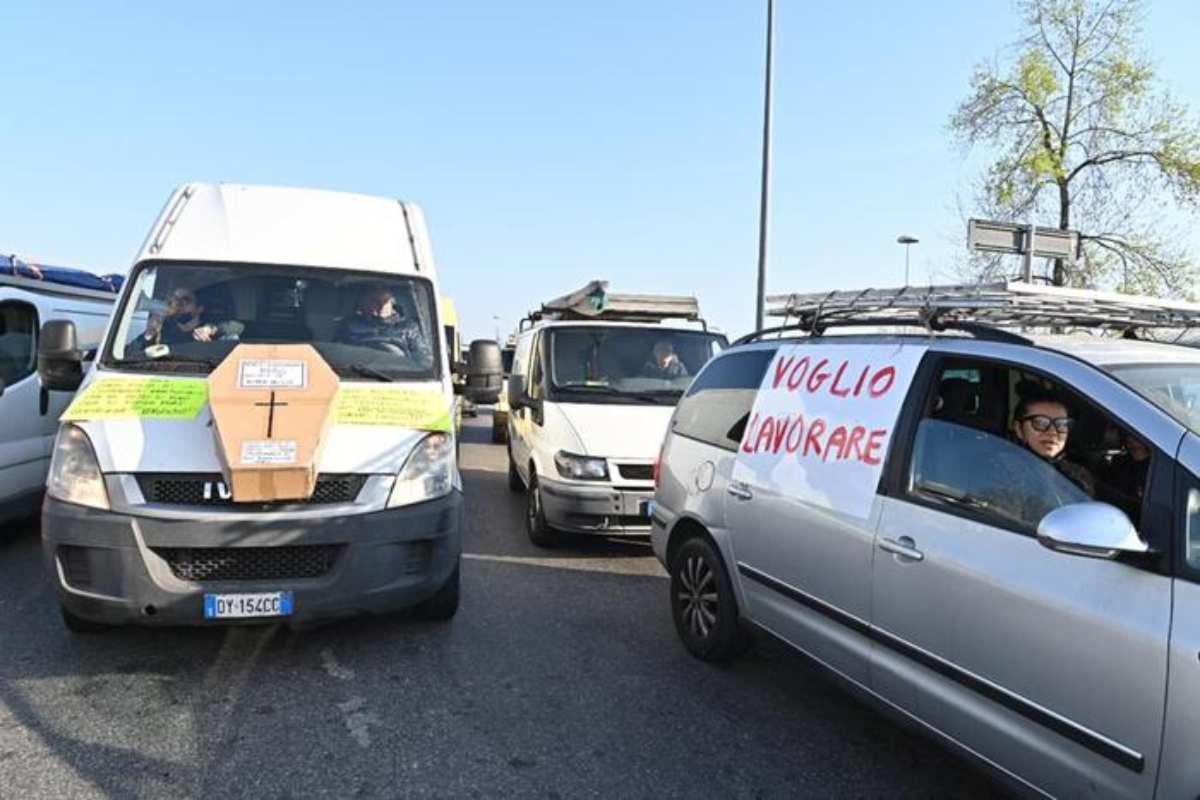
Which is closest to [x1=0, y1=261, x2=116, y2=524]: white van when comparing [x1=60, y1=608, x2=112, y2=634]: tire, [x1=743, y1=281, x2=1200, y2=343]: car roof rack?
[x1=60, y1=608, x2=112, y2=634]: tire

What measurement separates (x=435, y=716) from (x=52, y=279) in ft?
24.1

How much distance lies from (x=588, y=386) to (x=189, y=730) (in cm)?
451

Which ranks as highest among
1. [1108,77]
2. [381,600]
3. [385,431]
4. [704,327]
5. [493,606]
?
[1108,77]

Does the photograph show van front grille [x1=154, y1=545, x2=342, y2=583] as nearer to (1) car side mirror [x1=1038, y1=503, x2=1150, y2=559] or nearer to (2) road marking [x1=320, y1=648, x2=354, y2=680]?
(2) road marking [x1=320, y1=648, x2=354, y2=680]

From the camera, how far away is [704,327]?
27.8ft

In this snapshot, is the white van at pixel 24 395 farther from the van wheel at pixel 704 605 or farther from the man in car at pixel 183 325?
the van wheel at pixel 704 605

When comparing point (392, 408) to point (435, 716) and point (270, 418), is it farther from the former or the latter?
point (435, 716)

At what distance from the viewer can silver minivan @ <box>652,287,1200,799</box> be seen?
7.58 feet

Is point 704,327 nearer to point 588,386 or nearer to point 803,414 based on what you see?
point 588,386

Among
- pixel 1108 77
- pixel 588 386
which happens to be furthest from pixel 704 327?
pixel 1108 77

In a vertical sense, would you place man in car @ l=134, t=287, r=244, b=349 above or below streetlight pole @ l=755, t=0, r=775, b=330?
below

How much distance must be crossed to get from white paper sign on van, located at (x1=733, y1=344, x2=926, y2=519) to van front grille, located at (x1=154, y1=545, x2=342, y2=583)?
215cm

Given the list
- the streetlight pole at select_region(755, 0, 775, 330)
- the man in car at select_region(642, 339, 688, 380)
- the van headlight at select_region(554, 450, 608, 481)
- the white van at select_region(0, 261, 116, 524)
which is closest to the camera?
the white van at select_region(0, 261, 116, 524)

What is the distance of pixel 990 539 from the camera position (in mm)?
2809
